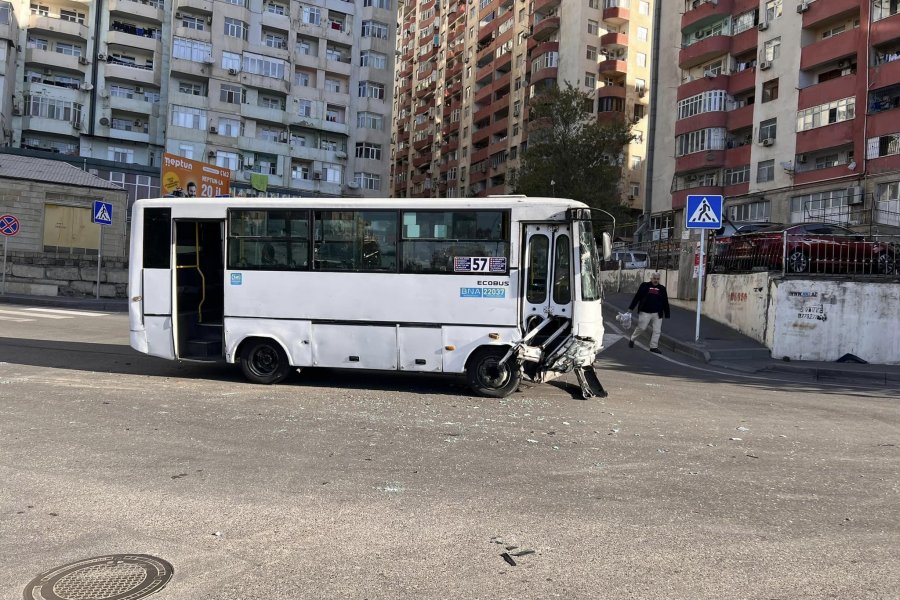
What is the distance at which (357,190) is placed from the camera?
6366cm

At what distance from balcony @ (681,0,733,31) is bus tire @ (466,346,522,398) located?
4596cm

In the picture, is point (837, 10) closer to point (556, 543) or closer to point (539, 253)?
point (539, 253)

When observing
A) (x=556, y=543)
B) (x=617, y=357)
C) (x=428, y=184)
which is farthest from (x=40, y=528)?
(x=428, y=184)

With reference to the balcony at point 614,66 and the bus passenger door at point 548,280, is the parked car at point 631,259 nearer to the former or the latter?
the bus passenger door at point 548,280

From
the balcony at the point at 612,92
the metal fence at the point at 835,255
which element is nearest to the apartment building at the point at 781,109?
the balcony at the point at 612,92

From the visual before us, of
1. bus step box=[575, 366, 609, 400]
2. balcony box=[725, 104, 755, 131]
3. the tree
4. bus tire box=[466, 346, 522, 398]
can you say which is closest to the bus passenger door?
bus tire box=[466, 346, 522, 398]

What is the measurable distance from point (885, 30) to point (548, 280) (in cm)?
3592

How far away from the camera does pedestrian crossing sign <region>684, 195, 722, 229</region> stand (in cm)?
1676

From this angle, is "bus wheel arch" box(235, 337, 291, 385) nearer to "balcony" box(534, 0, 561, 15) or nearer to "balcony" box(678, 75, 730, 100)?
"balcony" box(678, 75, 730, 100)

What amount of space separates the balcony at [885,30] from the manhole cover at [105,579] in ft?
138

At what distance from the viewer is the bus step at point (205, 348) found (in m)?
11.0

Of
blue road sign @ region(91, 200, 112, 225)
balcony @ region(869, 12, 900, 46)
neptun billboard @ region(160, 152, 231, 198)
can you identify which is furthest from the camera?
balcony @ region(869, 12, 900, 46)

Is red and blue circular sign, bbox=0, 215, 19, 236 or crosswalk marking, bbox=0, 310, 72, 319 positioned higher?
red and blue circular sign, bbox=0, 215, 19, 236

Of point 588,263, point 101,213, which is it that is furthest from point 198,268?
point 101,213
